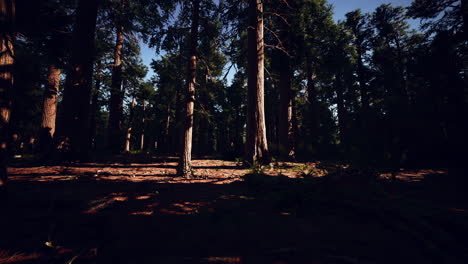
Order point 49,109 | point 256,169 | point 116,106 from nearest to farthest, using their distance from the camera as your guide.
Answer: point 256,169
point 49,109
point 116,106

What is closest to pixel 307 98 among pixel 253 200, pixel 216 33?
pixel 216 33

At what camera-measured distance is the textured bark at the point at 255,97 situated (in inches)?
277

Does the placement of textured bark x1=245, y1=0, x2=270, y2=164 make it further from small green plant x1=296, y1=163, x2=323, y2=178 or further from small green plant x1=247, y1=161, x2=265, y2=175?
small green plant x1=296, y1=163, x2=323, y2=178

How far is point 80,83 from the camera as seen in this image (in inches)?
282

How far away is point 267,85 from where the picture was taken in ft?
69.4

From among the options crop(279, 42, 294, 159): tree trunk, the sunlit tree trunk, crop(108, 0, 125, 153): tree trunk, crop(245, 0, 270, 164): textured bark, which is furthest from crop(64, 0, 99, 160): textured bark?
crop(279, 42, 294, 159): tree trunk

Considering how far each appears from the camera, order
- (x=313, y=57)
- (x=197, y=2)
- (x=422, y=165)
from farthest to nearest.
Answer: (x=313, y=57) < (x=197, y=2) < (x=422, y=165)

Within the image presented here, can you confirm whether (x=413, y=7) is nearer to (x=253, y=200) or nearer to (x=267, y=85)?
(x=267, y=85)

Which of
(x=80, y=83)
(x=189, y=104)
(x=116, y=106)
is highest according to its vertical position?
(x=116, y=106)

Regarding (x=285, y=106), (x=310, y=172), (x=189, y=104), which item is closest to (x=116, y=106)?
(x=189, y=104)

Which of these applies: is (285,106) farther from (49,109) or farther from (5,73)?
(49,109)

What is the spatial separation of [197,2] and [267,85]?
53.5 ft

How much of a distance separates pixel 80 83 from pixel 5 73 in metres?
5.24

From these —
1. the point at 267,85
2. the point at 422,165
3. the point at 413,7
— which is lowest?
the point at 422,165
